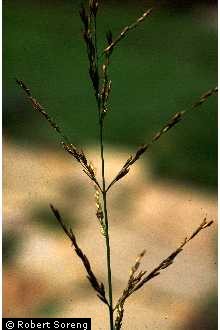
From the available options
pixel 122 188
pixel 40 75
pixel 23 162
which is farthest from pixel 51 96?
pixel 122 188

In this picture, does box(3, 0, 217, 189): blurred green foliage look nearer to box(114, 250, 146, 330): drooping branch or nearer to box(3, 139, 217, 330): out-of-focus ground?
Answer: box(3, 139, 217, 330): out-of-focus ground

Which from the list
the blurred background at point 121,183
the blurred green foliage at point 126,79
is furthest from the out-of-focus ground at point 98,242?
the blurred green foliage at point 126,79

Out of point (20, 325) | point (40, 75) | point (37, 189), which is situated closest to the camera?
point (20, 325)

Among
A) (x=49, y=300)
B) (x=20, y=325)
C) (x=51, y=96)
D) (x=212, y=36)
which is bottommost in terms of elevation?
(x=49, y=300)

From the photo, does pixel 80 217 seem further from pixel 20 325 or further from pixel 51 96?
pixel 51 96

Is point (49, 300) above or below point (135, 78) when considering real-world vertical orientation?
below

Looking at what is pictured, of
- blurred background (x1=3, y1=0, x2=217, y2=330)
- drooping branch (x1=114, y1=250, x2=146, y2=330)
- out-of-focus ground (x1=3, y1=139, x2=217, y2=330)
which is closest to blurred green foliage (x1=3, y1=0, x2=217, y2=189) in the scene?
blurred background (x1=3, y1=0, x2=217, y2=330)

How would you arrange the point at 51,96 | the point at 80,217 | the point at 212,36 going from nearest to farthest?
the point at 80,217 → the point at 51,96 → the point at 212,36
